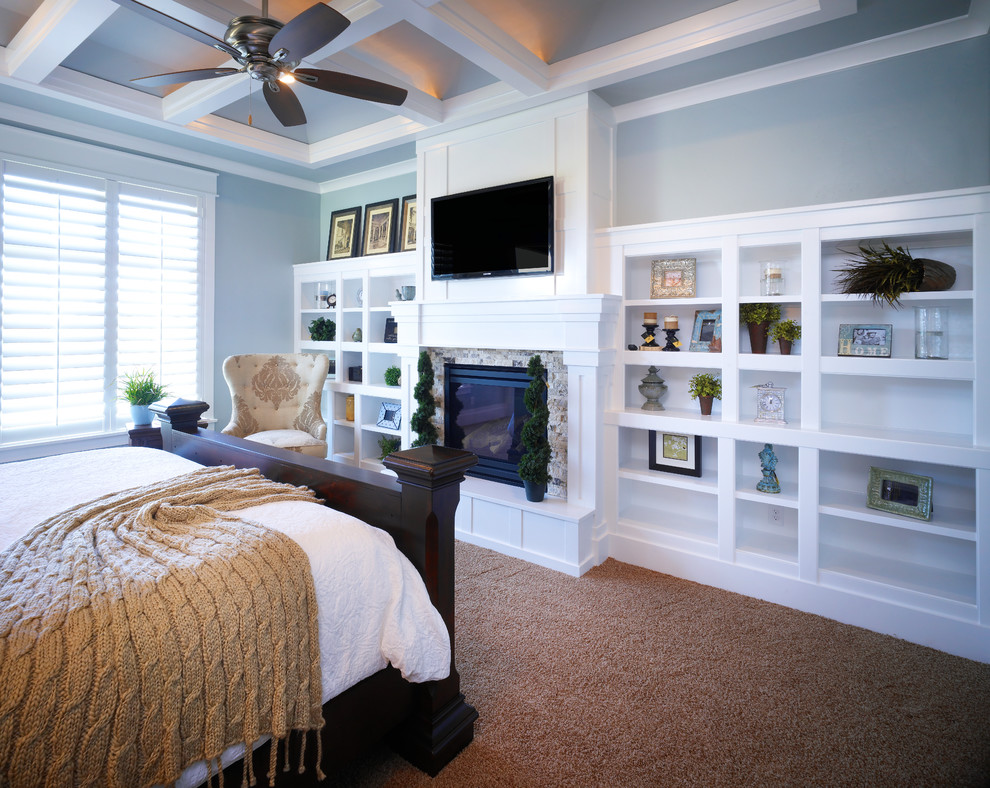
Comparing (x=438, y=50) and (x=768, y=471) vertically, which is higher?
(x=438, y=50)

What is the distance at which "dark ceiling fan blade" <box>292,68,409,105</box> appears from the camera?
2.23 metres

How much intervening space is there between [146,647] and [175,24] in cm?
209

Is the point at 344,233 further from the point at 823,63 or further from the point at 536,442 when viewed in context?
the point at 823,63

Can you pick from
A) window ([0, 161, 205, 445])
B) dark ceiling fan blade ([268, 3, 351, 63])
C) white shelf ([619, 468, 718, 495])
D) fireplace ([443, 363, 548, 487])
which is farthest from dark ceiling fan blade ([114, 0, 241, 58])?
white shelf ([619, 468, 718, 495])

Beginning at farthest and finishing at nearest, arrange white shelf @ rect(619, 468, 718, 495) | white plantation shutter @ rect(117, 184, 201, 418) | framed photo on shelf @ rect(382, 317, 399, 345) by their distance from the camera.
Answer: framed photo on shelf @ rect(382, 317, 399, 345), white plantation shutter @ rect(117, 184, 201, 418), white shelf @ rect(619, 468, 718, 495)

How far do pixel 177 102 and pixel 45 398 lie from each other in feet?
7.18

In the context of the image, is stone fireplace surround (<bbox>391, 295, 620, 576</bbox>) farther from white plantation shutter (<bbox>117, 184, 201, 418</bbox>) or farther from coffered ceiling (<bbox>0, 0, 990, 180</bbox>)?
white plantation shutter (<bbox>117, 184, 201, 418</bbox>)

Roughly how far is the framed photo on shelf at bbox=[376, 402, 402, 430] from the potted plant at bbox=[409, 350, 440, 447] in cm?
69

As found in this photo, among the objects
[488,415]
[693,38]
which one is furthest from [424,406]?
[693,38]

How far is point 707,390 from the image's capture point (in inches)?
125

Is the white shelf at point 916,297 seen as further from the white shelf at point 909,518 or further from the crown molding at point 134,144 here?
the crown molding at point 134,144

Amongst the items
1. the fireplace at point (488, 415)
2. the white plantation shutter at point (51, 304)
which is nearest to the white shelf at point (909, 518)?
the fireplace at point (488, 415)

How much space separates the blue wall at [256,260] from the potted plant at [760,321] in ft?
13.5

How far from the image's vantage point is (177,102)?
142 inches
